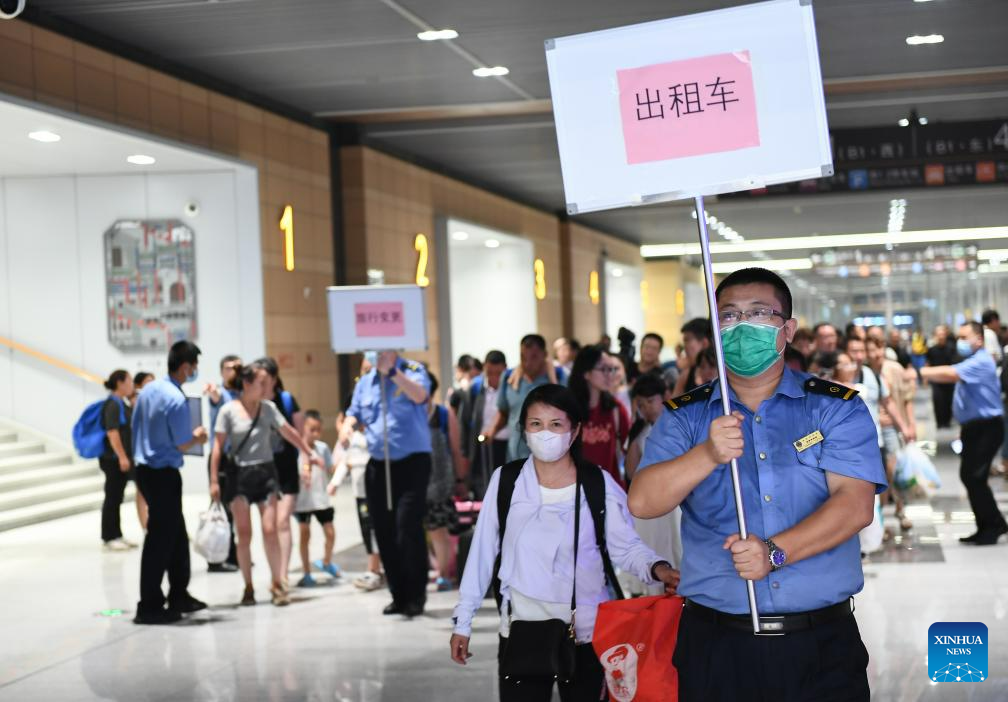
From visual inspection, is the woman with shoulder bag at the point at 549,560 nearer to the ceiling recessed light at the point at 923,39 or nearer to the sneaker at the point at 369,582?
the sneaker at the point at 369,582

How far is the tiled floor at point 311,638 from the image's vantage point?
20.4 ft

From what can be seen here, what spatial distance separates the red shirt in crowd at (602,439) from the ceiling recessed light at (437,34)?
17.1ft

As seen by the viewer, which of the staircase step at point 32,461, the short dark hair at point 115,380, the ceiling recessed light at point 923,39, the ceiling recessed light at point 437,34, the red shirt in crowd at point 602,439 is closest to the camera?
the red shirt in crowd at point 602,439

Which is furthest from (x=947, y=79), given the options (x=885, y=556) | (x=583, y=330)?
(x=583, y=330)

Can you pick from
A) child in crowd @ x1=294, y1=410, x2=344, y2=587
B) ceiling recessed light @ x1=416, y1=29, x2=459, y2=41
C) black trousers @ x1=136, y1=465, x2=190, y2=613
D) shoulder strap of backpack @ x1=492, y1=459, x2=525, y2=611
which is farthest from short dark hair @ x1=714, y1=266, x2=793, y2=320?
ceiling recessed light @ x1=416, y1=29, x2=459, y2=41

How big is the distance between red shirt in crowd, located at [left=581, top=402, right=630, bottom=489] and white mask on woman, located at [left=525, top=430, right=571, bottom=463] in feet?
10.3

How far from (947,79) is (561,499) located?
12.9 metres

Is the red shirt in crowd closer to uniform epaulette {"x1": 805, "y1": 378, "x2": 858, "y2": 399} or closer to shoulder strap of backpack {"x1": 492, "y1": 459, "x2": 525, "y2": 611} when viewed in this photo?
shoulder strap of backpack {"x1": 492, "y1": 459, "x2": 525, "y2": 611}

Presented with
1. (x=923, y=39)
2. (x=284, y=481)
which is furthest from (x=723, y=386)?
(x=923, y=39)

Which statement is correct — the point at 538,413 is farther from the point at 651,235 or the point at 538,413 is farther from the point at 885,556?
the point at 651,235

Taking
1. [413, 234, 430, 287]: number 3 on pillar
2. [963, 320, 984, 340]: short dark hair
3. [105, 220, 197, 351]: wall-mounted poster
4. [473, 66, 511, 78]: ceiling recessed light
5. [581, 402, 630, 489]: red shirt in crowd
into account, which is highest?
[473, 66, 511, 78]: ceiling recessed light

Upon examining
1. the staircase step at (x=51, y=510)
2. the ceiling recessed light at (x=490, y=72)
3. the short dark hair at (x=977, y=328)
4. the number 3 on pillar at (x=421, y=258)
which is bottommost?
the staircase step at (x=51, y=510)

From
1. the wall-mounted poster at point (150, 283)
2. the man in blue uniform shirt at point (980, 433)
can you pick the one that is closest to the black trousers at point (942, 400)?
the man in blue uniform shirt at point (980, 433)

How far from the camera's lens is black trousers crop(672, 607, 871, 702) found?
2.89m
